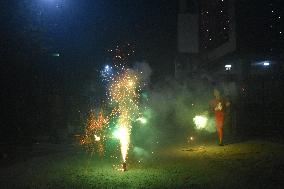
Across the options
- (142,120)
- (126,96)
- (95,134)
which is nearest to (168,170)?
(95,134)

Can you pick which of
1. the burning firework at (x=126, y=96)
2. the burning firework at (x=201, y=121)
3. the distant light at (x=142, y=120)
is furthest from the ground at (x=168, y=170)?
the distant light at (x=142, y=120)

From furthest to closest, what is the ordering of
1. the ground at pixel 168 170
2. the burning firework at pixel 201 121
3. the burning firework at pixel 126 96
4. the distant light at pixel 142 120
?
1. the distant light at pixel 142 120
2. the burning firework at pixel 201 121
3. the burning firework at pixel 126 96
4. the ground at pixel 168 170

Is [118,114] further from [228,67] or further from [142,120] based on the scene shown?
[228,67]

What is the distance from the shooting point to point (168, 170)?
39.1ft

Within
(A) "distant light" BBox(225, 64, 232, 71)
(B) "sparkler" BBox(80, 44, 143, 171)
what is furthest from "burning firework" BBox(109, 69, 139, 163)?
(A) "distant light" BBox(225, 64, 232, 71)

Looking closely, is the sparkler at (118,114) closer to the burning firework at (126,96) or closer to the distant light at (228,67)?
the burning firework at (126,96)

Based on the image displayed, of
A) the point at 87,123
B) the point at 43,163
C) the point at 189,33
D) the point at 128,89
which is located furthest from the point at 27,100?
the point at 189,33

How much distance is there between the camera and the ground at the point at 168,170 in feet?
33.5

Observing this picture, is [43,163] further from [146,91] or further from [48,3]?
[146,91]

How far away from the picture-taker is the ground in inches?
402

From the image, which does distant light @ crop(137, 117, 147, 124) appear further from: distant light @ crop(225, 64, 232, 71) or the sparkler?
distant light @ crop(225, 64, 232, 71)

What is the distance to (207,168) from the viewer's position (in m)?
11.9

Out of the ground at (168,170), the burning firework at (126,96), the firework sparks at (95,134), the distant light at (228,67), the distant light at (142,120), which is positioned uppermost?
the distant light at (228,67)

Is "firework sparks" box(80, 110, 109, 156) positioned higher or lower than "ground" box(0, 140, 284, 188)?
higher
